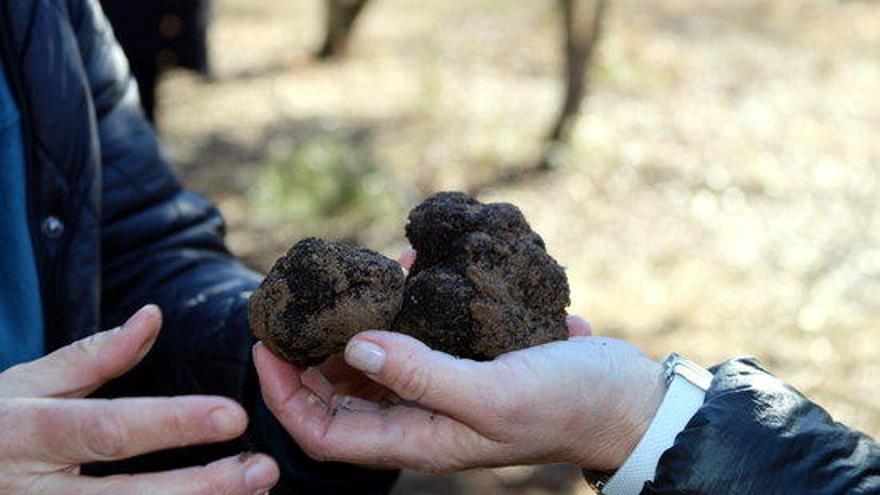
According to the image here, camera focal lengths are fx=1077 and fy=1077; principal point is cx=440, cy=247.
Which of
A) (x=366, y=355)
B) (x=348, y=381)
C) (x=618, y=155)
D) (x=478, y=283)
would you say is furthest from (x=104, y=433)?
(x=618, y=155)

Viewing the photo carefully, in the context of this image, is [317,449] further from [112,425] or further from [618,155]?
[618,155]

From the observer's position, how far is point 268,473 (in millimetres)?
1313

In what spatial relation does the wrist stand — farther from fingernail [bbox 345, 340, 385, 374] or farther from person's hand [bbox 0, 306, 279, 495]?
person's hand [bbox 0, 306, 279, 495]

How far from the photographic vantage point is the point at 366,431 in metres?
1.64

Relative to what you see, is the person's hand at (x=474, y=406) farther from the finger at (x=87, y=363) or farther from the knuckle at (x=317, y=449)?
the finger at (x=87, y=363)

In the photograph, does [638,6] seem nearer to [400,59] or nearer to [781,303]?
[400,59]

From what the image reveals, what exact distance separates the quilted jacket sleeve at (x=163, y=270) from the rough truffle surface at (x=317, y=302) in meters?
0.18

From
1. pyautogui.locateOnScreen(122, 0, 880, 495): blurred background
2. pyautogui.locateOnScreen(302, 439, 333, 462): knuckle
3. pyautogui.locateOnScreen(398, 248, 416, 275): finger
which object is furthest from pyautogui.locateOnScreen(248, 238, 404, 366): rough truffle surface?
pyautogui.locateOnScreen(122, 0, 880, 495): blurred background

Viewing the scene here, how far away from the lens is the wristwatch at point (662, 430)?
5.58 ft

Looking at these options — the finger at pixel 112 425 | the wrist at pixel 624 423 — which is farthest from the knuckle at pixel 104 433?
the wrist at pixel 624 423

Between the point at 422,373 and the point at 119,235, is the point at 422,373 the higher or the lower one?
the higher one

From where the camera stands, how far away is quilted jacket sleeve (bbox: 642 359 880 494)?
1.55 meters

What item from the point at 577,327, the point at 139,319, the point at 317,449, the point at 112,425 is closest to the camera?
the point at 112,425

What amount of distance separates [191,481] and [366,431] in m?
0.42
